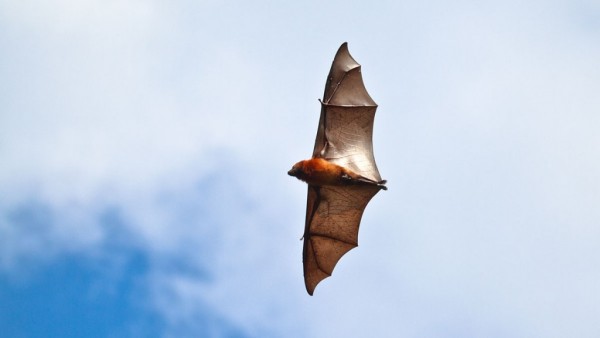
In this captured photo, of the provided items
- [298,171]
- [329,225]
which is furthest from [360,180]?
[329,225]

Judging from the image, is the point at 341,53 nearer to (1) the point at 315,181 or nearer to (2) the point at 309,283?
(1) the point at 315,181

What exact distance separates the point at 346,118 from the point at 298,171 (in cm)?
151

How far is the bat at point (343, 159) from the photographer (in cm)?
1371

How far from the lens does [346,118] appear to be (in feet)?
46.8

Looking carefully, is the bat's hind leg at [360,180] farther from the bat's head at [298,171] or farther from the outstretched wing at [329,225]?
the bat's head at [298,171]

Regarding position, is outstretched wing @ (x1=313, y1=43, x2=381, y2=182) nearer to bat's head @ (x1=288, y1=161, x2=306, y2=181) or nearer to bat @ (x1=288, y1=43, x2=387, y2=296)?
bat @ (x1=288, y1=43, x2=387, y2=296)

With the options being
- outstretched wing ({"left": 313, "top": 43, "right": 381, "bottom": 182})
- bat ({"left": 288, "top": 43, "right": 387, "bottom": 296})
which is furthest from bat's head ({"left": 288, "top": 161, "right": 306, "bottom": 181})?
outstretched wing ({"left": 313, "top": 43, "right": 381, "bottom": 182})

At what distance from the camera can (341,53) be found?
14305 millimetres

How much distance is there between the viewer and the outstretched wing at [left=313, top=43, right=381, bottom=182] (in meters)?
14.1

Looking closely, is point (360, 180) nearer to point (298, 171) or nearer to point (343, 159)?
point (343, 159)

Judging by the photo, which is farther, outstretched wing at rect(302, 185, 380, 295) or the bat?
outstretched wing at rect(302, 185, 380, 295)

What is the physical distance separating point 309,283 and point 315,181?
2550 mm

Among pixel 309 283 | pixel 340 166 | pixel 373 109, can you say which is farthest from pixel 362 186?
pixel 309 283

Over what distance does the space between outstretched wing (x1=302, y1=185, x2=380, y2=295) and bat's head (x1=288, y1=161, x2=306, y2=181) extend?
2.35 feet
